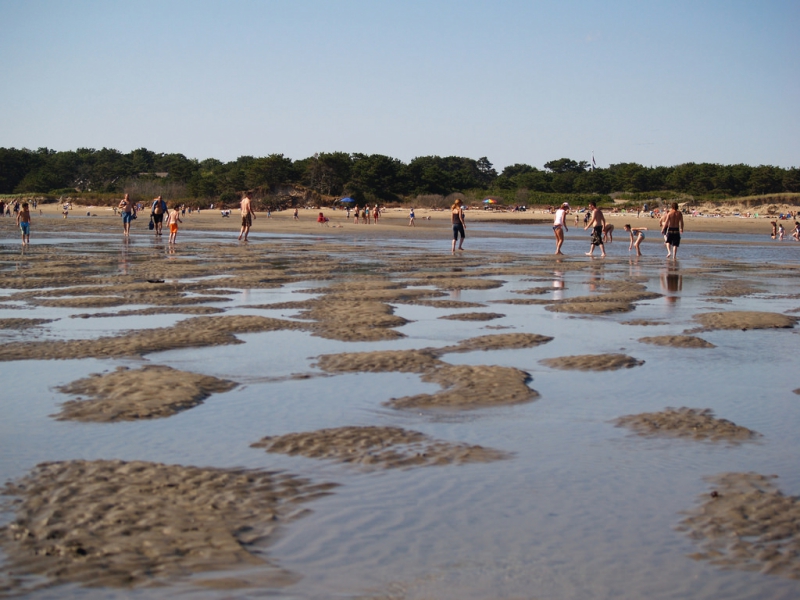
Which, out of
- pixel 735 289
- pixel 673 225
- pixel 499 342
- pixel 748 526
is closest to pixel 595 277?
pixel 735 289

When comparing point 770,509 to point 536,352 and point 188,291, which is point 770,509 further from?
point 188,291

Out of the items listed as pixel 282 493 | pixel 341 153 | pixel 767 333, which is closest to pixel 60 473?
pixel 282 493

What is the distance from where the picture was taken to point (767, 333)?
34.4 feet

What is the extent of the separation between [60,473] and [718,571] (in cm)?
345

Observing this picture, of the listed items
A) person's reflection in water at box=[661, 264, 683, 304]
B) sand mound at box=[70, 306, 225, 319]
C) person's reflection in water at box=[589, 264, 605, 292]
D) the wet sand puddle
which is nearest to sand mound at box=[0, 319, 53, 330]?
the wet sand puddle

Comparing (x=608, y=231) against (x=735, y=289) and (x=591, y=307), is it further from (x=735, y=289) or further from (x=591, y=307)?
(x=591, y=307)

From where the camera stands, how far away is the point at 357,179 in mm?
99438

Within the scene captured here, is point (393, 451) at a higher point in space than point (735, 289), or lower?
lower

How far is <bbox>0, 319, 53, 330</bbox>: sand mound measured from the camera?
10102 mm

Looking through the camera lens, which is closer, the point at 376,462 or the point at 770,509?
the point at 770,509

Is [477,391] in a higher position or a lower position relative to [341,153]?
lower

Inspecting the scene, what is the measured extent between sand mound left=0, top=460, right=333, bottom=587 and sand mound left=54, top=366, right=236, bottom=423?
1186mm

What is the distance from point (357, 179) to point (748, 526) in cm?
9663

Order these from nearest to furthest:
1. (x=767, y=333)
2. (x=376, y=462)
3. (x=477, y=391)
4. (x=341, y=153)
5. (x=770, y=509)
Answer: (x=770, y=509) < (x=376, y=462) < (x=477, y=391) < (x=767, y=333) < (x=341, y=153)
